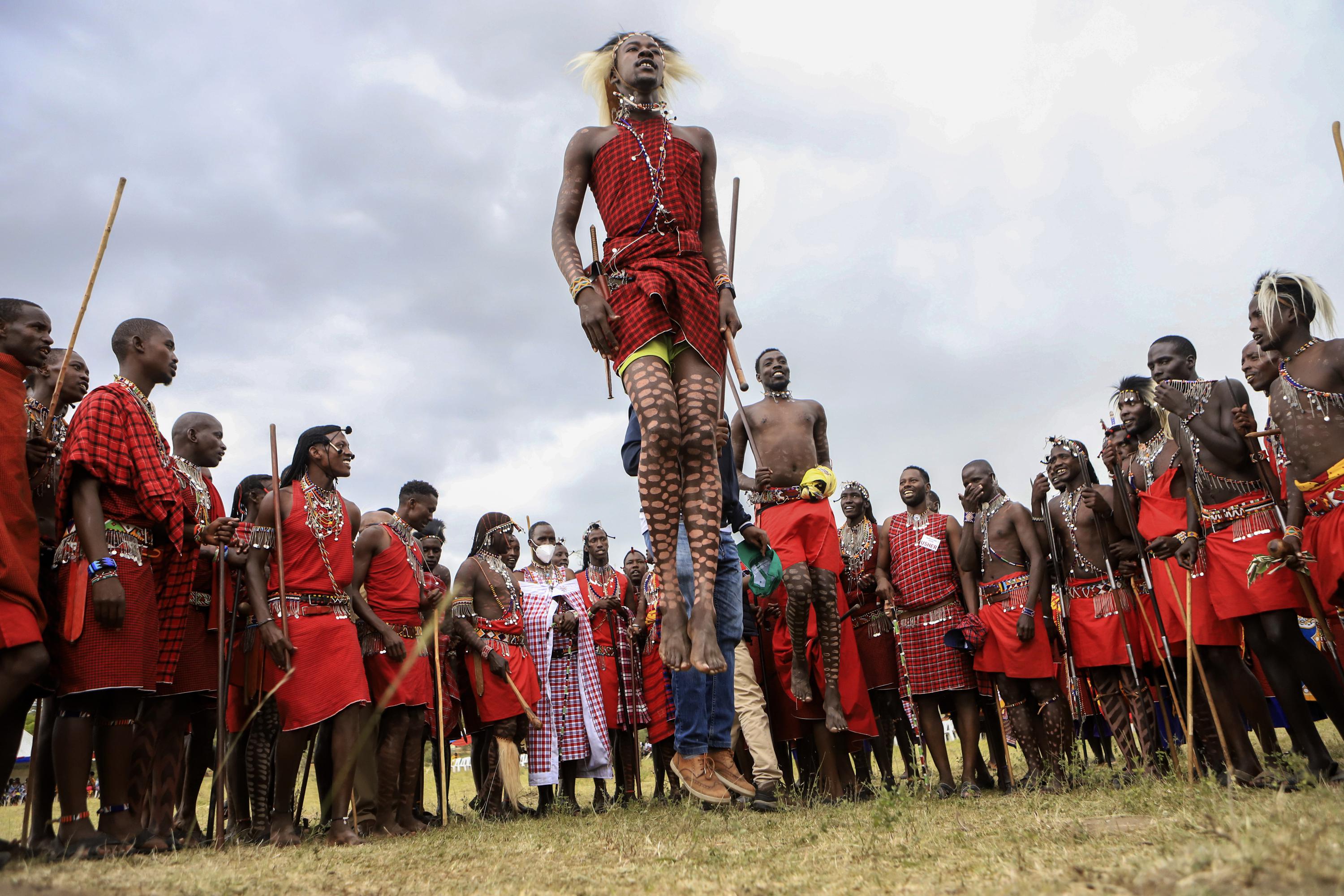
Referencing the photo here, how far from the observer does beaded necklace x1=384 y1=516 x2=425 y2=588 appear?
775 centimetres

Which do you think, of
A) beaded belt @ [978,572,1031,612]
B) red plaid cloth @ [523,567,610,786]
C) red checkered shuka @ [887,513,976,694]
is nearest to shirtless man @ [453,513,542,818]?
red plaid cloth @ [523,567,610,786]

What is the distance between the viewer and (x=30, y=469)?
5.03m

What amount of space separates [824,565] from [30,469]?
4995 millimetres

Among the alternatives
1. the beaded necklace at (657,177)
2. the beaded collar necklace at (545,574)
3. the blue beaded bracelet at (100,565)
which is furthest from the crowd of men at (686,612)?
the beaded necklace at (657,177)

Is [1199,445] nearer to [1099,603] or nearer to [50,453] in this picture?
[1099,603]

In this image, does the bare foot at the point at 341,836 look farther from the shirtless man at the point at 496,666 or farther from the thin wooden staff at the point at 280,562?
the shirtless man at the point at 496,666

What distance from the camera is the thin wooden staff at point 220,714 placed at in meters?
5.12

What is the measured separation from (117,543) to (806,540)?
440 centimetres

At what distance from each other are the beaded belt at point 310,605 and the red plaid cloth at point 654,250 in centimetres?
287

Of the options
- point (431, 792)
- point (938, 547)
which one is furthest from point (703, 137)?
point (431, 792)

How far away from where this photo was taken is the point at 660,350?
4.47m

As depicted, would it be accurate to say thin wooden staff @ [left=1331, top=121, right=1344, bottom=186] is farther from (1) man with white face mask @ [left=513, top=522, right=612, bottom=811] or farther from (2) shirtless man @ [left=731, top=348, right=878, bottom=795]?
(1) man with white face mask @ [left=513, top=522, right=612, bottom=811]

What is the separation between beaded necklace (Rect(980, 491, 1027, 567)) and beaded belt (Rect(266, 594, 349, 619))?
5019 mm

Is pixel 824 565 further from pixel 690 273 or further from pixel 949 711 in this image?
pixel 690 273
